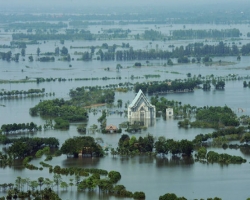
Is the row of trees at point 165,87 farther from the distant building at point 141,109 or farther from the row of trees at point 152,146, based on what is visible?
the row of trees at point 152,146

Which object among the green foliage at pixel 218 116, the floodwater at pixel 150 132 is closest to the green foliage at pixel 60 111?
the floodwater at pixel 150 132

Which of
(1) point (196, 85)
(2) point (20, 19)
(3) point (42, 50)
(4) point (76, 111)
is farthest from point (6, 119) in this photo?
(2) point (20, 19)

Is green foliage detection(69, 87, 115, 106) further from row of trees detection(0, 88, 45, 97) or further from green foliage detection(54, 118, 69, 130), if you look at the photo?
green foliage detection(54, 118, 69, 130)

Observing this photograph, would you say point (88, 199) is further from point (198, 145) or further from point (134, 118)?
point (134, 118)

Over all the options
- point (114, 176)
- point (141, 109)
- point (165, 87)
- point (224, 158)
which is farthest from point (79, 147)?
point (165, 87)

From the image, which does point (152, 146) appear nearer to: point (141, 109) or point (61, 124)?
point (61, 124)

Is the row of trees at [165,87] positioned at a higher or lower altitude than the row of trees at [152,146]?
higher

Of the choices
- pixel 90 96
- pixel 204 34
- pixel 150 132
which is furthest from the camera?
pixel 204 34

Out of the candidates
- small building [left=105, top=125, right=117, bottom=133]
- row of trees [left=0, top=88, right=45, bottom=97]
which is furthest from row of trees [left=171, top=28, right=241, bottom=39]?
small building [left=105, top=125, right=117, bottom=133]
